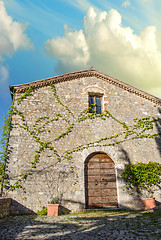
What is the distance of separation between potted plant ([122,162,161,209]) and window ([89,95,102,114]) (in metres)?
3.27

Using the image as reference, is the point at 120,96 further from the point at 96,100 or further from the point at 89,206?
the point at 89,206

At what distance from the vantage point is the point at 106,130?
28.5 feet

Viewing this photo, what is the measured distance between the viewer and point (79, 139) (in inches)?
323

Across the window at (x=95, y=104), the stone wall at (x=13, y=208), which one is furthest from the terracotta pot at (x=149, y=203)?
the stone wall at (x=13, y=208)

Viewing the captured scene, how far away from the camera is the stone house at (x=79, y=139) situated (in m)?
7.21

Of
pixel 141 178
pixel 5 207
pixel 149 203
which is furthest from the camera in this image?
pixel 141 178

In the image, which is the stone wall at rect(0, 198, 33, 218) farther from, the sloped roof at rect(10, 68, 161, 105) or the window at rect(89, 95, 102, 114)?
the window at rect(89, 95, 102, 114)

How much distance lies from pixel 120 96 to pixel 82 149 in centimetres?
395

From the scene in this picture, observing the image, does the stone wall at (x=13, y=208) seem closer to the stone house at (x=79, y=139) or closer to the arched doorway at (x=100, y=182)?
the stone house at (x=79, y=139)

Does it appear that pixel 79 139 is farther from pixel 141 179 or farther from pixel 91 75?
pixel 91 75

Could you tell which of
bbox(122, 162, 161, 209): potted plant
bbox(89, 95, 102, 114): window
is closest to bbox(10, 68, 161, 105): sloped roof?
bbox(89, 95, 102, 114): window

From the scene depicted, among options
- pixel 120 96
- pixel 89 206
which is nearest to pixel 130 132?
pixel 120 96

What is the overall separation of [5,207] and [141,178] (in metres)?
5.87

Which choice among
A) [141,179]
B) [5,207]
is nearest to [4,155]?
[5,207]
